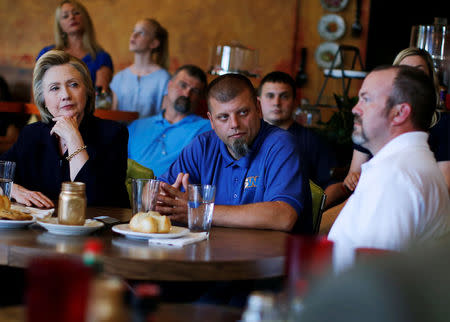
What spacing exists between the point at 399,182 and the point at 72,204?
89 cm

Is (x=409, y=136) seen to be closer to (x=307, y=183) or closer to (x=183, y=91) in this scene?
(x=307, y=183)

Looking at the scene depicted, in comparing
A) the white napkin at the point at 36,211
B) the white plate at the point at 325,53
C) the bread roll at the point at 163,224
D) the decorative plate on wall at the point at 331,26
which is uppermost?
the decorative plate on wall at the point at 331,26

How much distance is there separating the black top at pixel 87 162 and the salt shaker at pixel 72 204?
590 millimetres

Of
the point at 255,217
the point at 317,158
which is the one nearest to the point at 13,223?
the point at 255,217

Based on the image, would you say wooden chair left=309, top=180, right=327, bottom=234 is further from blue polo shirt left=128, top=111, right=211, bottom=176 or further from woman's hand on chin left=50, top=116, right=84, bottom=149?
blue polo shirt left=128, top=111, right=211, bottom=176

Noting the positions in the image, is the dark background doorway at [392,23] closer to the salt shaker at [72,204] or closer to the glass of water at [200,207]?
the glass of water at [200,207]

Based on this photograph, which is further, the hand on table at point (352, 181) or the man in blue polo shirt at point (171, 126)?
the man in blue polo shirt at point (171, 126)

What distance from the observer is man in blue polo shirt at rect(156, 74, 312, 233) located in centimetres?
209

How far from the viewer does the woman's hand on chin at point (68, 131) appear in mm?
2410

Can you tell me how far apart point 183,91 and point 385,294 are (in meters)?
4.05

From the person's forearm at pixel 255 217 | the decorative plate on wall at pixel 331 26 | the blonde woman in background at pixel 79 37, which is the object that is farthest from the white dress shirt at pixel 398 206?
the decorative plate on wall at pixel 331 26

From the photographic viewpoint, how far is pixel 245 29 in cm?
731

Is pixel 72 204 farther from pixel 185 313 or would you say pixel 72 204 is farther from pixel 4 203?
pixel 185 313

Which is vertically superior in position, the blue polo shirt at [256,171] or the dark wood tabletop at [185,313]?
the blue polo shirt at [256,171]
